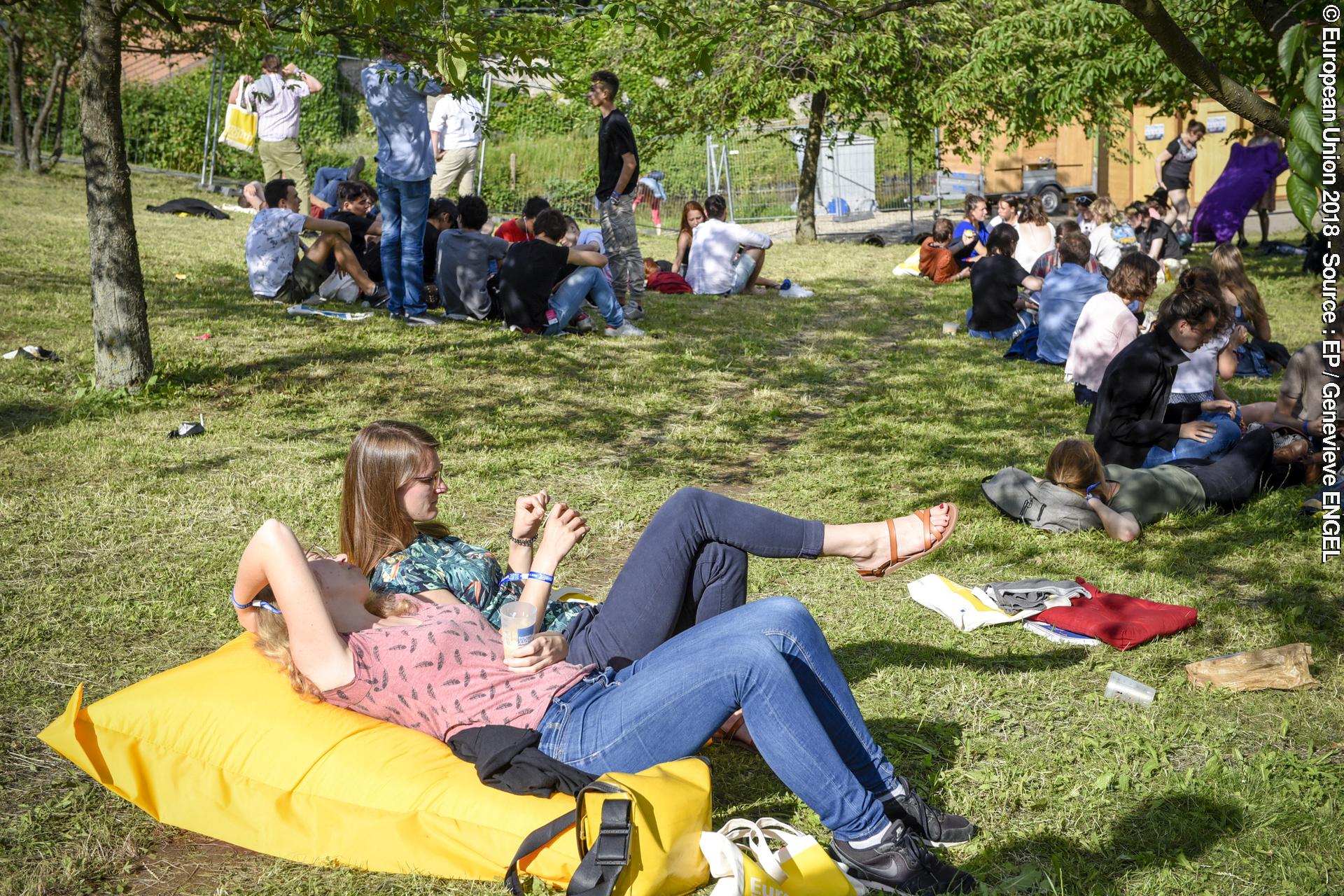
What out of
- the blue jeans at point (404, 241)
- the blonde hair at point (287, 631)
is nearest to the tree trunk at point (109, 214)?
the blue jeans at point (404, 241)

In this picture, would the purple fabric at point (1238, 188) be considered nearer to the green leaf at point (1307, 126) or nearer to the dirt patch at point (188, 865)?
the green leaf at point (1307, 126)

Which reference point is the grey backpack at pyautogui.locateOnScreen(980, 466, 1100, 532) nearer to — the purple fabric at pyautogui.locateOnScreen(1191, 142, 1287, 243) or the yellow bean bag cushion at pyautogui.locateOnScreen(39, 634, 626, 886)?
the yellow bean bag cushion at pyautogui.locateOnScreen(39, 634, 626, 886)

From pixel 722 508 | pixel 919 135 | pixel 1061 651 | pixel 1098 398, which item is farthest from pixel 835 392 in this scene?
pixel 919 135

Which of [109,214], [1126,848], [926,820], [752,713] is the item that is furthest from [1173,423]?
[109,214]

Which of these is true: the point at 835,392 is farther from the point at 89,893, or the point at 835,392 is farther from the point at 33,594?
the point at 89,893

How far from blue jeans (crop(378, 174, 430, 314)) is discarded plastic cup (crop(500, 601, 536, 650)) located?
23.2 feet

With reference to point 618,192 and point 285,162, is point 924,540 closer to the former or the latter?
point 618,192

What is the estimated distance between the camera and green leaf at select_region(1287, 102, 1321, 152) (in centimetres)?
189

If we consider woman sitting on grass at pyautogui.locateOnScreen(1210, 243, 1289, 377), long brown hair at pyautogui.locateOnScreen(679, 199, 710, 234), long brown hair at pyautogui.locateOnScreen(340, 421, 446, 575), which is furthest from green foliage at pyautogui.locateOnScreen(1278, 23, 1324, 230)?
long brown hair at pyautogui.locateOnScreen(679, 199, 710, 234)

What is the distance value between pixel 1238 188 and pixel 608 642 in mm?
15911

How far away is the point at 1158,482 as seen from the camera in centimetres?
573

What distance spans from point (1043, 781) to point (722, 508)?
51.4 inches

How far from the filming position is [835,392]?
8.80m

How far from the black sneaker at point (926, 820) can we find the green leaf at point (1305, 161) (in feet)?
6.13
